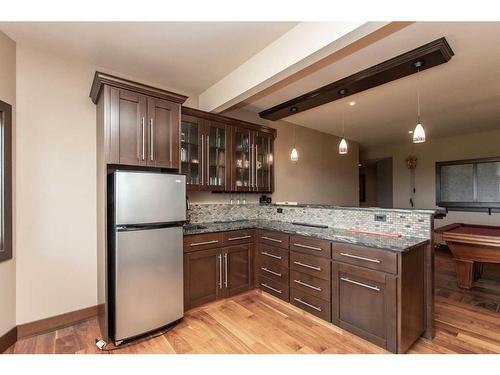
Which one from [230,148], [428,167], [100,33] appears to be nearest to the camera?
[100,33]

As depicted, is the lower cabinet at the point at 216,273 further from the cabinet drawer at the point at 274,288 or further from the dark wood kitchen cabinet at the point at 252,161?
the dark wood kitchen cabinet at the point at 252,161

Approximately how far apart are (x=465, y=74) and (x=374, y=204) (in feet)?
20.1

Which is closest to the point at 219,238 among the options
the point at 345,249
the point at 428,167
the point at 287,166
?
the point at 345,249

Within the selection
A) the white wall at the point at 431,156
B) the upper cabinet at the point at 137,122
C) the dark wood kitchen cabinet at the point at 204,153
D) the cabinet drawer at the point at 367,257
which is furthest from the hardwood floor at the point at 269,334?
the white wall at the point at 431,156

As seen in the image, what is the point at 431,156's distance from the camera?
603cm

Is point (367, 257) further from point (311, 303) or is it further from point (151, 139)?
point (151, 139)

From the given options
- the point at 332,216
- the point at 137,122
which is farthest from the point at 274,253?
the point at 137,122

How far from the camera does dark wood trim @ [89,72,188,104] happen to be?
6.86 ft

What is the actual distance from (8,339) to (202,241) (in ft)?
5.72

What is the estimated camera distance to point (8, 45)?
208 cm

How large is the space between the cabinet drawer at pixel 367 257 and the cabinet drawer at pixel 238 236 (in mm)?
1139

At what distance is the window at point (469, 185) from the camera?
16.5 feet

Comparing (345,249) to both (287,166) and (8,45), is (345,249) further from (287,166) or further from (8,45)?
(8,45)

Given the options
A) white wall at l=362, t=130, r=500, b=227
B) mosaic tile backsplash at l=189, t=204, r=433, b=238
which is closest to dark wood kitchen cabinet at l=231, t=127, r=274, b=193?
mosaic tile backsplash at l=189, t=204, r=433, b=238
